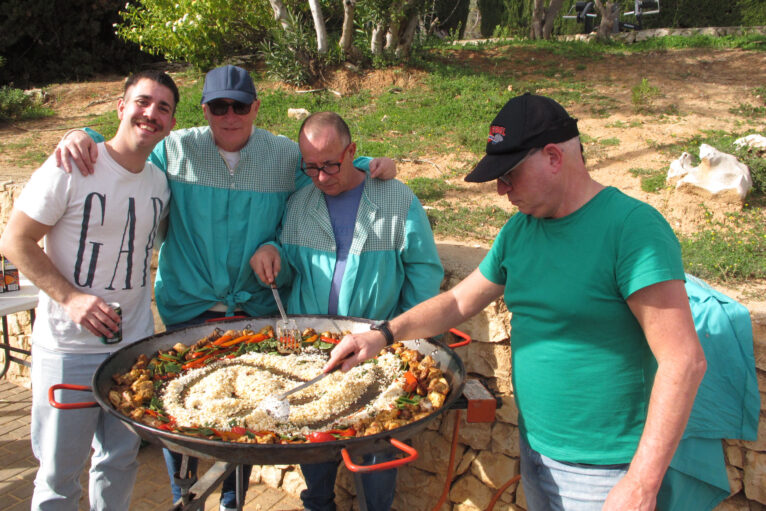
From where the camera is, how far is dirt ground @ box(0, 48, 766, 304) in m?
6.35

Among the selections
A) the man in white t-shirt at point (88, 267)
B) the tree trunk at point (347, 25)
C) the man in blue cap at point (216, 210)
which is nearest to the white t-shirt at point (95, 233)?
the man in white t-shirt at point (88, 267)

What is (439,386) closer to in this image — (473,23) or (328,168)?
(328,168)

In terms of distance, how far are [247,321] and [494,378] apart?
1.39 metres

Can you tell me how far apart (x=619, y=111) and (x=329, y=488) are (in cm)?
738

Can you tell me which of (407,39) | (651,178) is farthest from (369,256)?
(407,39)

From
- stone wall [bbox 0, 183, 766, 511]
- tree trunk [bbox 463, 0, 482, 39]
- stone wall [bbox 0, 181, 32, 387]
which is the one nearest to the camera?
stone wall [bbox 0, 183, 766, 511]

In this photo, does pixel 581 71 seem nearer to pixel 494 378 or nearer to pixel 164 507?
pixel 494 378

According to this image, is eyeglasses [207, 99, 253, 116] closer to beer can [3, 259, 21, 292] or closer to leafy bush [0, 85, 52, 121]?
beer can [3, 259, 21, 292]

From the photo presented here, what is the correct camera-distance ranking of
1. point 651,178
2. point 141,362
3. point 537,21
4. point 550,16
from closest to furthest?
point 141,362
point 651,178
point 550,16
point 537,21

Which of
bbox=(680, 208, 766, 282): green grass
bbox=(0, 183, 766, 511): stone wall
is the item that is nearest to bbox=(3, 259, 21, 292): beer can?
bbox=(0, 183, 766, 511): stone wall

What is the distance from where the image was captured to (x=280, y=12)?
10.6 metres

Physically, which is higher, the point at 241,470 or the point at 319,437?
the point at 319,437

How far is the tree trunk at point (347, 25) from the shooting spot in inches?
398

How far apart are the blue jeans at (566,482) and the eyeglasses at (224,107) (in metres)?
1.81
